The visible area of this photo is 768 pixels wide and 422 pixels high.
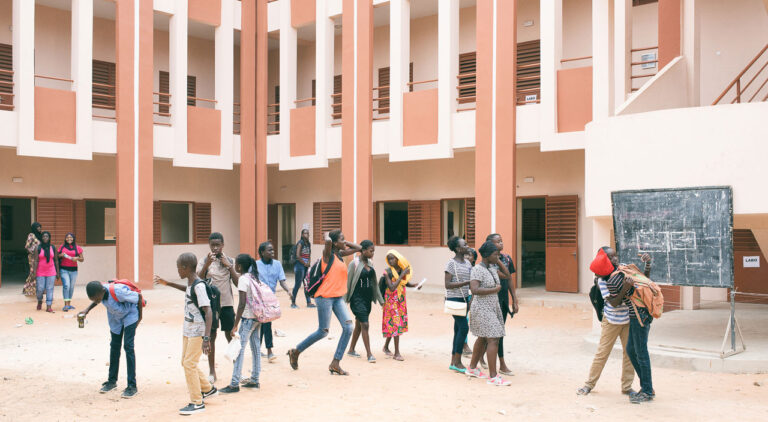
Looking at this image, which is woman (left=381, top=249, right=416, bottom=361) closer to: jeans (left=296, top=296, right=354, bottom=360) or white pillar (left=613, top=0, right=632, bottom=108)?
jeans (left=296, top=296, right=354, bottom=360)

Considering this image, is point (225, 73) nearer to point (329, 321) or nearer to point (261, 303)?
point (329, 321)

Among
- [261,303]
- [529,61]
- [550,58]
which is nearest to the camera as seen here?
[261,303]

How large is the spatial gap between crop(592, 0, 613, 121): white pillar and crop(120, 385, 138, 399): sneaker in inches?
388

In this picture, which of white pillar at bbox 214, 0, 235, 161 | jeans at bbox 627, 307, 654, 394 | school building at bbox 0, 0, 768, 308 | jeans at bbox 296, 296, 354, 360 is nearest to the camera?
jeans at bbox 627, 307, 654, 394

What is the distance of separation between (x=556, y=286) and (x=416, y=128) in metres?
4.98

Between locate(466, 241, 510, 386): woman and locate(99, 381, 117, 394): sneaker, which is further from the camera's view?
locate(466, 241, 510, 386): woman

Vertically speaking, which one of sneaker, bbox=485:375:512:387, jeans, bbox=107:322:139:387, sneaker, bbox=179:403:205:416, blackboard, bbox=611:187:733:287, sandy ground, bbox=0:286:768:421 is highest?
Answer: blackboard, bbox=611:187:733:287

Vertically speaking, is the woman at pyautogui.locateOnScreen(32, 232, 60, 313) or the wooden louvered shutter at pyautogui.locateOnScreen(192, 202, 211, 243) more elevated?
the wooden louvered shutter at pyautogui.locateOnScreen(192, 202, 211, 243)

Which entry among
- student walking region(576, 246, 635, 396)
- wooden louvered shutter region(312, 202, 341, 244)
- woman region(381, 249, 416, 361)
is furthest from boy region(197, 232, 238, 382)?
wooden louvered shutter region(312, 202, 341, 244)

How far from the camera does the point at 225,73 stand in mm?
17938

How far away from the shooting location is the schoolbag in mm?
7000

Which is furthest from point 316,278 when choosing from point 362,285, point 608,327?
point 608,327

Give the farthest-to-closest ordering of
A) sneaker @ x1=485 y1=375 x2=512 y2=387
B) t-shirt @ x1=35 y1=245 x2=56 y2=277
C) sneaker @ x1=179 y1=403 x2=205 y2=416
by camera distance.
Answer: t-shirt @ x1=35 y1=245 x2=56 y2=277 → sneaker @ x1=485 y1=375 x2=512 y2=387 → sneaker @ x1=179 y1=403 x2=205 y2=416

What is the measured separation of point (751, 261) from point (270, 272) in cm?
1001
